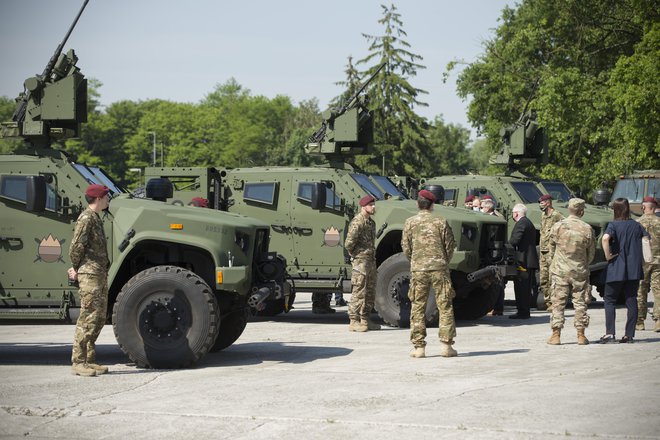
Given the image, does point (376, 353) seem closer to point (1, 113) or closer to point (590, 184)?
point (590, 184)

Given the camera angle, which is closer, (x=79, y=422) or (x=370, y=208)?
(x=79, y=422)

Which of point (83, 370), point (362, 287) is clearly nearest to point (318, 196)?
point (362, 287)

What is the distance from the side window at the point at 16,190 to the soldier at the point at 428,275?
373cm

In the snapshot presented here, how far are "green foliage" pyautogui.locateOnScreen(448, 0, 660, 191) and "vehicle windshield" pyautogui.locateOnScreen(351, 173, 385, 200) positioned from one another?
1579 centimetres

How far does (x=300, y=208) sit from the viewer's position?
16.0 meters

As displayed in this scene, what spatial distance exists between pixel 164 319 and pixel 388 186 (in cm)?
682

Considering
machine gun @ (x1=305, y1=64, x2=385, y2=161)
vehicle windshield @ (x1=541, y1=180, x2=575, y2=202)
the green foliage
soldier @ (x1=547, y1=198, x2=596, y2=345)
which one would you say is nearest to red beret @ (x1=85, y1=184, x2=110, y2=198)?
soldier @ (x1=547, y1=198, x2=596, y2=345)

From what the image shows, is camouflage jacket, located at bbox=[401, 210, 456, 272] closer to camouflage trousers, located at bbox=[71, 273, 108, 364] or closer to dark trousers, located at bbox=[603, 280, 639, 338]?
dark trousers, located at bbox=[603, 280, 639, 338]

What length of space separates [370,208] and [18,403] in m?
6.72

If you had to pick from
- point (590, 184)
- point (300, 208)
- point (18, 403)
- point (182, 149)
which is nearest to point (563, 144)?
point (590, 184)

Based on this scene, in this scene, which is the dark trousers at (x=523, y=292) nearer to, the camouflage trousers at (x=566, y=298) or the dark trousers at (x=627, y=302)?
the dark trousers at (x=627, y=302)

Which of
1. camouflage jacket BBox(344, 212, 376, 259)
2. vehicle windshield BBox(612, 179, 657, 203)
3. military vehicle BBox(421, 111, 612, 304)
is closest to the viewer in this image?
camouflage jacket BBox(344, 212, 376, 259)

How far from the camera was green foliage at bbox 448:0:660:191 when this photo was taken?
31.0 meters

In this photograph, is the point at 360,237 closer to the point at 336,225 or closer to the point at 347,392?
the point at 336,225
